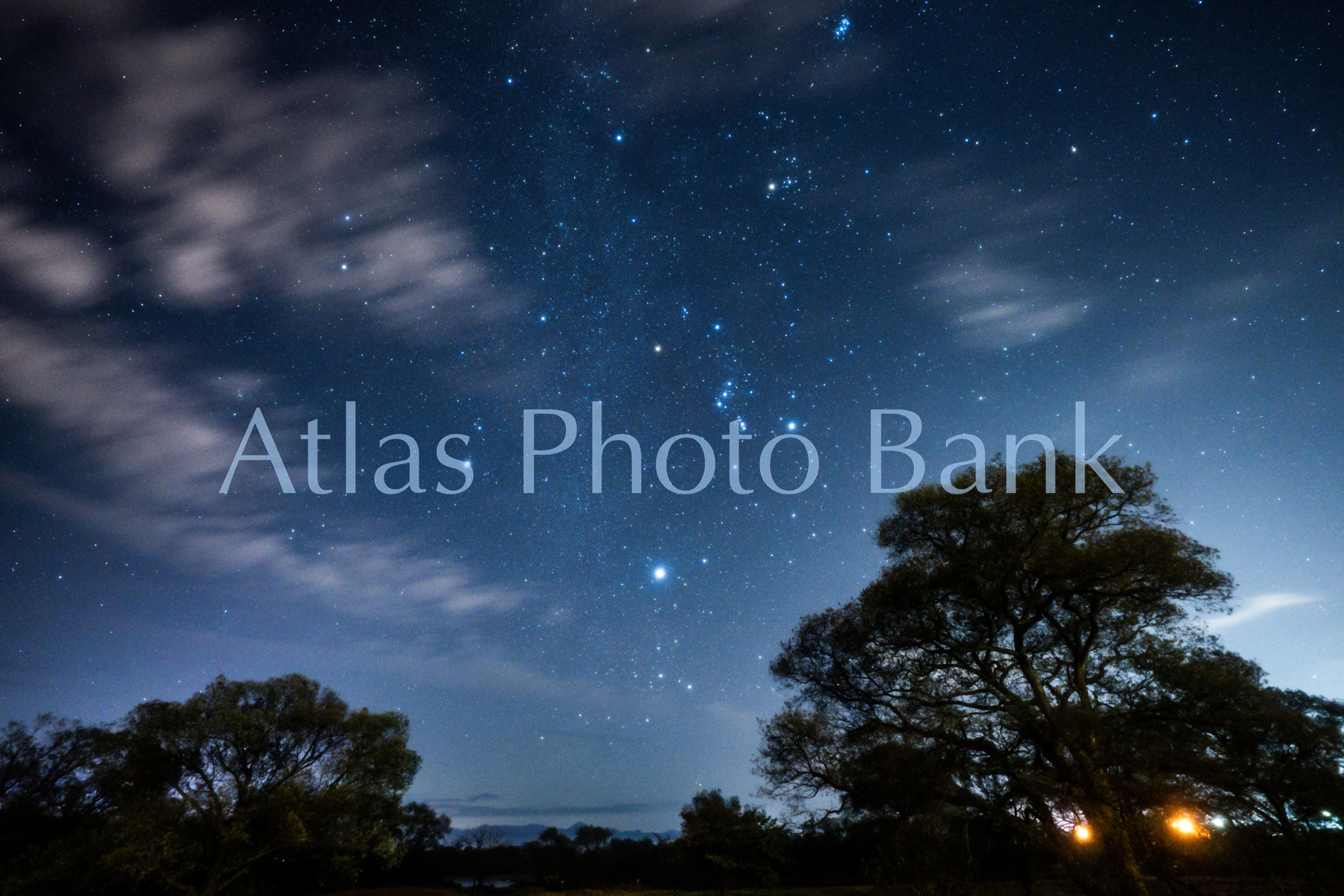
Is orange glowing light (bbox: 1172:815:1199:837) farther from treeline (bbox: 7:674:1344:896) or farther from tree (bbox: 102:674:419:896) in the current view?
tree (bbox: 102:674:419:896)

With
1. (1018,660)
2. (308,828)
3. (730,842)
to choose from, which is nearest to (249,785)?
(308,828)

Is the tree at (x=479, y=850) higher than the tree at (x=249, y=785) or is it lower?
lower

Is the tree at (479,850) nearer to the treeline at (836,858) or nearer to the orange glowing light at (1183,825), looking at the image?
the treeline at (836,858)

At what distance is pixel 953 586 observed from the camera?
47.4 feet

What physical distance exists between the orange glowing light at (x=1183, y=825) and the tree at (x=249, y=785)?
26.4 m

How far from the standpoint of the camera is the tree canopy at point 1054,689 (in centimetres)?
1170

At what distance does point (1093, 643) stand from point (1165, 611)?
1767 millimetres

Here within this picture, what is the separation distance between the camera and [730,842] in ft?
93.8

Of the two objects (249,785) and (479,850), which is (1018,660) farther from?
(479,850)

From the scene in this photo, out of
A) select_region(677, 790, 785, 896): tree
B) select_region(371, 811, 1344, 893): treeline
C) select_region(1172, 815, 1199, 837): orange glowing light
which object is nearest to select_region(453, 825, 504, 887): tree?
select_region(371, 811, 1344, 893): treeline

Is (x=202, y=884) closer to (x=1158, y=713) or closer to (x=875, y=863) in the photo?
(x=875, y=863)

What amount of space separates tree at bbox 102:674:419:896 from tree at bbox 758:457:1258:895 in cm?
1942

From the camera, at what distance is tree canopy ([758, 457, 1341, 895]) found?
1170 cm

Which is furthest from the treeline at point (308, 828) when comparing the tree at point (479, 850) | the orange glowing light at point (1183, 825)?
the tree at point (479, 850)
